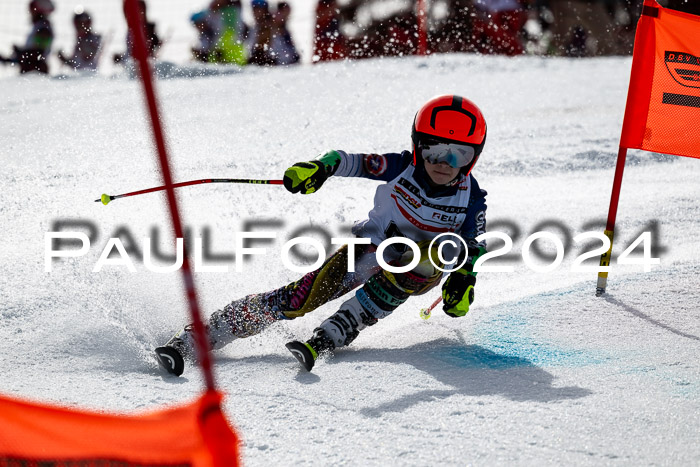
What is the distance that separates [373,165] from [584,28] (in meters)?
11.6

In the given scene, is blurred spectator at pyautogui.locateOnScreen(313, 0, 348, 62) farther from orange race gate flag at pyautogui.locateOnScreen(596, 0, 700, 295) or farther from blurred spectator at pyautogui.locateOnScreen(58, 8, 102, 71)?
orange race gate flag at pyautogui.locateOnScreen(596, 0, 700, 295)

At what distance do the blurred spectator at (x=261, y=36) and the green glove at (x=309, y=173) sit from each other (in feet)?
25.6

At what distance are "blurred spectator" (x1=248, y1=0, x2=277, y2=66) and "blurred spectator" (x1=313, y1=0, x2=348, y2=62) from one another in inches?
27.9

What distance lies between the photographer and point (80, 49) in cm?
1159

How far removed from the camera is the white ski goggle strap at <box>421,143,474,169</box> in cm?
348

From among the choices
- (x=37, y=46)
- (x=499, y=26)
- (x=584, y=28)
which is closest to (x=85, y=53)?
(x=37, y=46)

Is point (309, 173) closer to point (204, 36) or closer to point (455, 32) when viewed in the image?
point (204, 36)

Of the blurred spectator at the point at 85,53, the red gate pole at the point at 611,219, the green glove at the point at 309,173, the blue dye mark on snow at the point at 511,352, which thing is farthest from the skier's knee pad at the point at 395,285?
the blurred spectator at the point at 85,53

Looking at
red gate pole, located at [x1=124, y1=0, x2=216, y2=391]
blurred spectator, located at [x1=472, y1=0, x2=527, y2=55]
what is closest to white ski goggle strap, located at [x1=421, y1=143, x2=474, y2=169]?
red gate pole, located at [x1=124, y1=0, x2=216, y2=391]

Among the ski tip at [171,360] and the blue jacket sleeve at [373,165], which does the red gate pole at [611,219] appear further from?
the ski tip at [171,360]

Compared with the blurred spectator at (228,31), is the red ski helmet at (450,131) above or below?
below

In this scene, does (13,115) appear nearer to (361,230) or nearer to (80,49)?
(80,49)

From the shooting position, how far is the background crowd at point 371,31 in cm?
1079

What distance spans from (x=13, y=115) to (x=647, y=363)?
771 centimetres
